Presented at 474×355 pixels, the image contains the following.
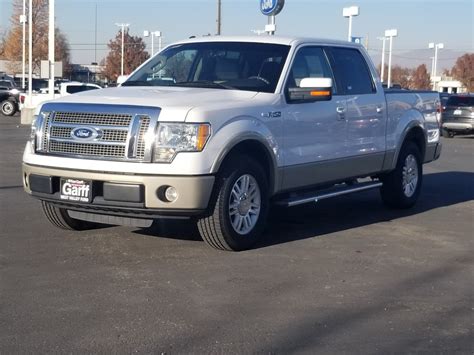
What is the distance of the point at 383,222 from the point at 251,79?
267 centimetres

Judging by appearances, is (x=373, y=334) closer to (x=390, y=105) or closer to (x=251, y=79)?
(x=251, y=79)

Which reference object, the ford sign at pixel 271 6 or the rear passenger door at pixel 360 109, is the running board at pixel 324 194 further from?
the ford sign at pixel 271 6

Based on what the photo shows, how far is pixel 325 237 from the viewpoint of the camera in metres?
7.90

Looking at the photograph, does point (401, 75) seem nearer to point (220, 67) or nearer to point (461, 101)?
point (461, 101)

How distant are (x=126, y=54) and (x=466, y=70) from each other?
36.9 m

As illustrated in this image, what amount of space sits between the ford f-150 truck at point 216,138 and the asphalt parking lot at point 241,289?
16.8 inches

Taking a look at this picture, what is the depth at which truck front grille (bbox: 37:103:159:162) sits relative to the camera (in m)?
6.36

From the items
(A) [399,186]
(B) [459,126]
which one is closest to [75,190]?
(A) [399,186]

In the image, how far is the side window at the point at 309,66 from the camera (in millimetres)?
7754

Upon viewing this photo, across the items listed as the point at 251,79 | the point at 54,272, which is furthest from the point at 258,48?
the point at 54,272

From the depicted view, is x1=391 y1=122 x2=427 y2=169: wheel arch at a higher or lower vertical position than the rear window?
lower

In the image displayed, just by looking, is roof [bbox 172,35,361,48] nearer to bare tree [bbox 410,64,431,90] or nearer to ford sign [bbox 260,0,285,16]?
ford sign [bbox 260,0,285,16]

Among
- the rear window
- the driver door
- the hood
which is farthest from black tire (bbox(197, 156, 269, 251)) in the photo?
Answer: the rear window

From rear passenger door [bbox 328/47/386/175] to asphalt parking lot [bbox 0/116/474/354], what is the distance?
816mm
